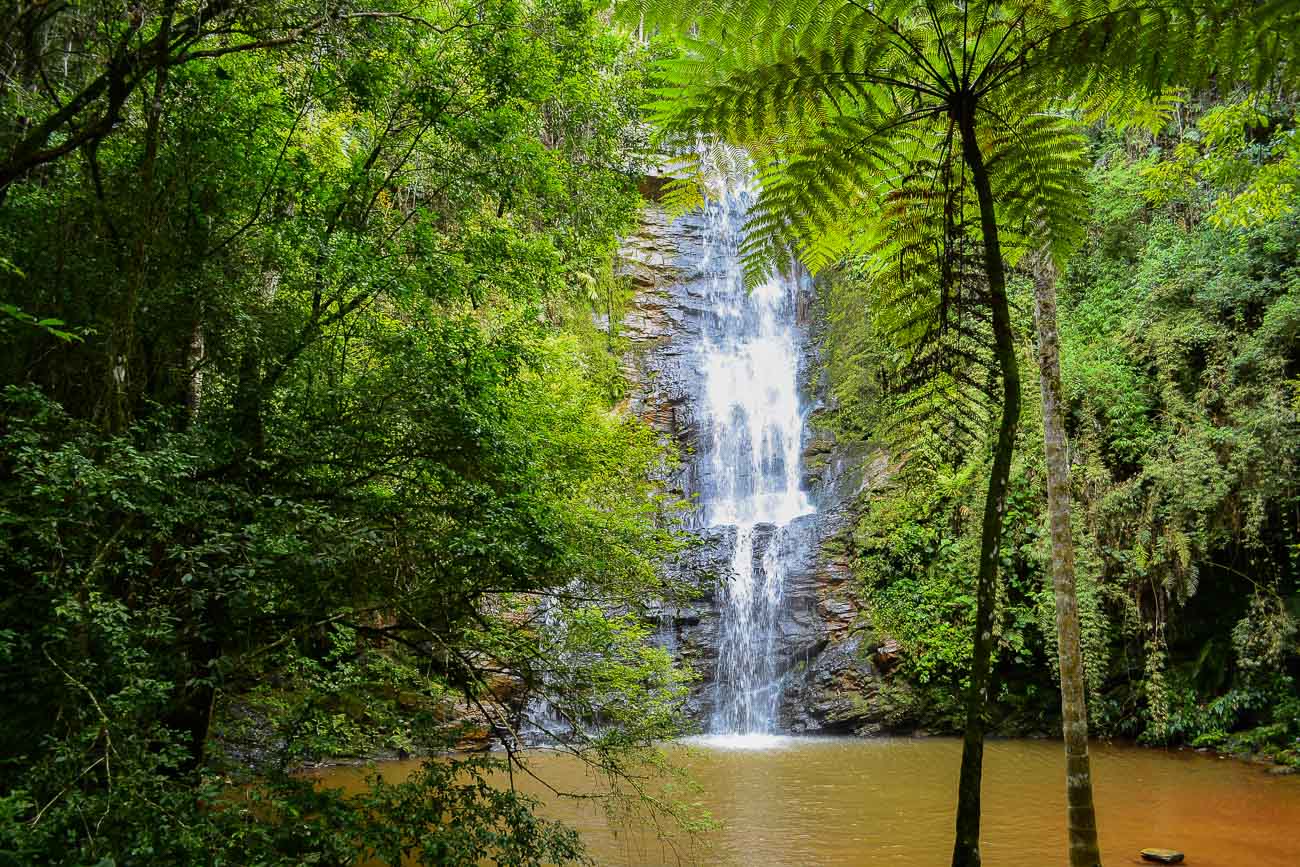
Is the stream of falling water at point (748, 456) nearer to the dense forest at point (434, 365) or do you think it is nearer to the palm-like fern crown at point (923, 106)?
the dense forest at point (434, 365)

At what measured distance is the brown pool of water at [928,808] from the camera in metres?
6.66

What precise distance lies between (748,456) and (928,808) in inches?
395

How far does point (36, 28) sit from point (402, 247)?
2463 mm

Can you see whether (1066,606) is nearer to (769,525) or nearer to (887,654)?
(887,654)

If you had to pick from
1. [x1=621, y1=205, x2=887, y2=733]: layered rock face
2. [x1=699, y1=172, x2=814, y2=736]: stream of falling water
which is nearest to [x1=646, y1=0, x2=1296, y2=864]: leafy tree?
[x1=621, y1=205, x2=887, y2=733]: layered rock face

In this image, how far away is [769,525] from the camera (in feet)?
51.2

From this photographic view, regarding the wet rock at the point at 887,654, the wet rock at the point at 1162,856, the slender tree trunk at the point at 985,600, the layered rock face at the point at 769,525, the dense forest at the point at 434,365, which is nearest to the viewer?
the slender tree trunk at the point at 985,600

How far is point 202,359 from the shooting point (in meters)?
5.38

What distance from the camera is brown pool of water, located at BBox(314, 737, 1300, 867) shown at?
6.66 m

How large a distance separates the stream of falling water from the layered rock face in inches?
4.4

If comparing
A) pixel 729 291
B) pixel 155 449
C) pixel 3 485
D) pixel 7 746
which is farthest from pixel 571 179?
pixel 729 291

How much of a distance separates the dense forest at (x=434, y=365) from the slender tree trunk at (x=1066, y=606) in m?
0.07

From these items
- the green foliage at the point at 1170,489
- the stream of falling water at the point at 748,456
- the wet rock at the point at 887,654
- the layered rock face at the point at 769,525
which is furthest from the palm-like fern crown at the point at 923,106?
the wet rock at the point at 887,654

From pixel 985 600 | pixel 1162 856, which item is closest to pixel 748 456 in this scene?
pixel 1162 856
